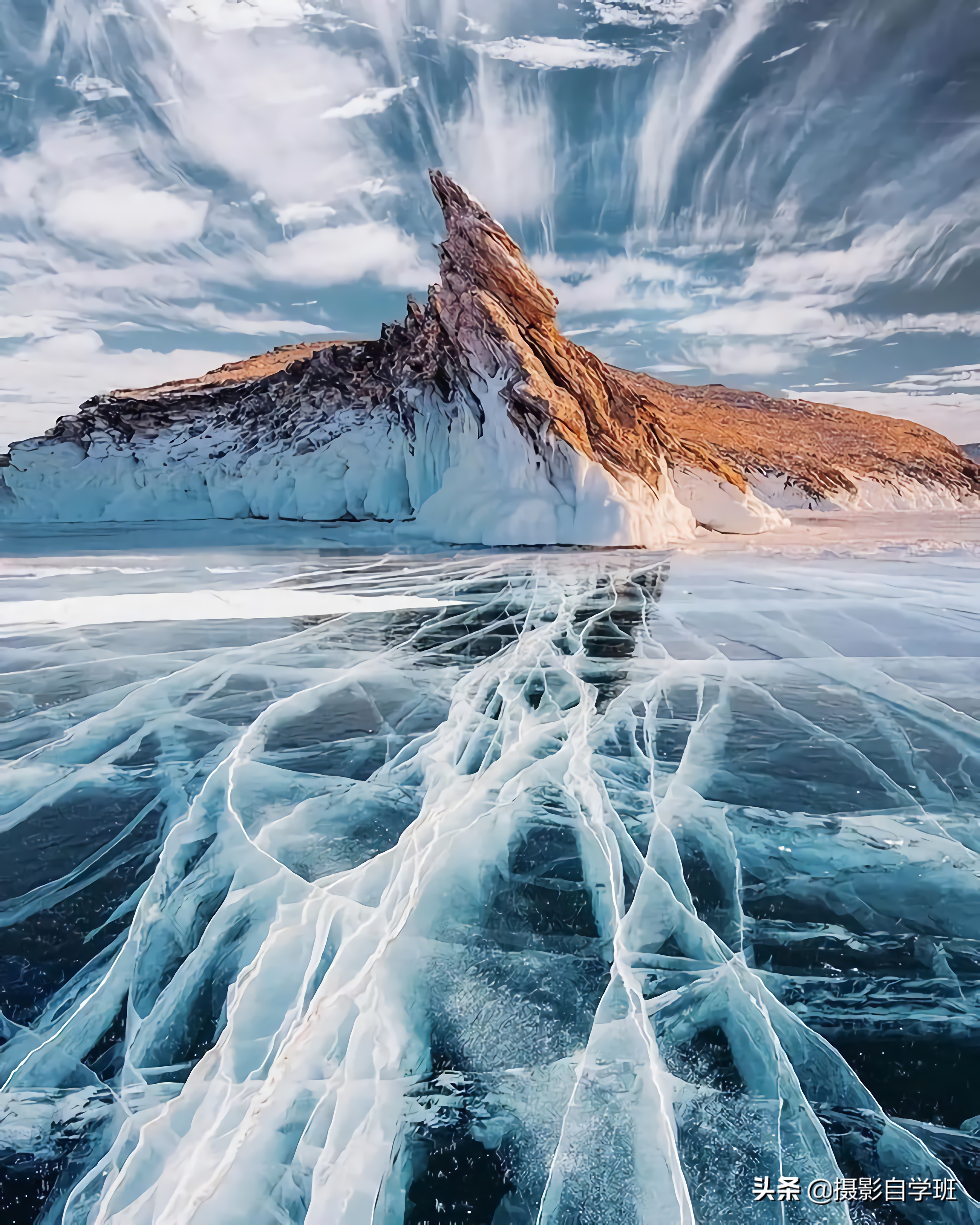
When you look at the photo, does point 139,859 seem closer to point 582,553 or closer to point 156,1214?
point 156,1214

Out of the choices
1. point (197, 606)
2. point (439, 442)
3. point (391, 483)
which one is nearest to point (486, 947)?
point (197, 606)

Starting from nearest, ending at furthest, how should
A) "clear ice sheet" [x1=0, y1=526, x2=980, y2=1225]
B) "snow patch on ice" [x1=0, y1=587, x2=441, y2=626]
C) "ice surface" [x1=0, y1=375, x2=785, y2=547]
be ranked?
"clear ice sheet" [x1=0, y1=526, x2=980, y2=1225] < "snow patch on ice" [x1=0, y1=587, x2=441, y2=626] < "ice surface" [x1=0, y1=375, x2=785, y2=547]

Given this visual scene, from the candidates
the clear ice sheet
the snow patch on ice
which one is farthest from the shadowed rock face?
the clear ice sheet

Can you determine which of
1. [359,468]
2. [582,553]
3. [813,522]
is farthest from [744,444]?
[582,553]

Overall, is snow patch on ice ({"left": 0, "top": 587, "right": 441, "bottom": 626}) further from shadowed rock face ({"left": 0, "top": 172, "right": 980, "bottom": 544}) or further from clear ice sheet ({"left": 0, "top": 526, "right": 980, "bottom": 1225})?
shadowed rock face ({"left": 0, "top": 172, "right": 980, "bottom": 544})

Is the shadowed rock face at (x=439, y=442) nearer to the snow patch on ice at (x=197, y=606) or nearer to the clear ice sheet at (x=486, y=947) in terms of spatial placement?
the snow patch on ice at (x=197, y=606)
